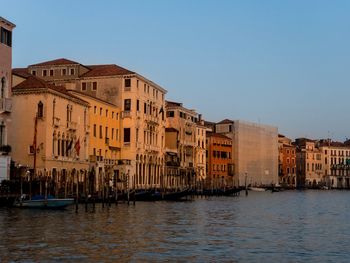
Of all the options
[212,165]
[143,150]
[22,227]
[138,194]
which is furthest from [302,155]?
[22,227]

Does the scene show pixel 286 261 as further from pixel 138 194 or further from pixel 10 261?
pixel 138 194

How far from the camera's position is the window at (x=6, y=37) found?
30.9m

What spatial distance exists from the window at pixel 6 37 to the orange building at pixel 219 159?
43.4 meters

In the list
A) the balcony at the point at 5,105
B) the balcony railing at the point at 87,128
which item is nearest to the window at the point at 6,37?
the balcony at the point at 5,105

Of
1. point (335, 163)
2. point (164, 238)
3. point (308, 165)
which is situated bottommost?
point (164, 238)

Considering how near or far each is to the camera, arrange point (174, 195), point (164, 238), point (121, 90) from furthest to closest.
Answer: point (121, 90), point (174, 195), point (164, 238)

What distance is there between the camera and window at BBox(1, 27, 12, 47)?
3094 centimetres

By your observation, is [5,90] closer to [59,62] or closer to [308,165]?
[59,62]

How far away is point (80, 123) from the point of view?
41.1 meters

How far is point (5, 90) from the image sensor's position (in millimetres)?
31609

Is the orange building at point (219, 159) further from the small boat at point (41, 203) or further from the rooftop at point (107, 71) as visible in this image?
the small boat at point (41, 203)

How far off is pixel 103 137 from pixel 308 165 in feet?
210

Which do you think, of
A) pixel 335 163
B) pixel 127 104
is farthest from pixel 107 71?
pixel 335 163

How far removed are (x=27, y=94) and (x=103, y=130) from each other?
989 centimetres
